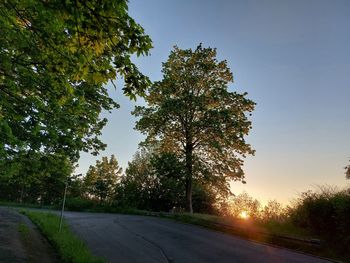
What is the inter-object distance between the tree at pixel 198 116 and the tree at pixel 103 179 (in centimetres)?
4165

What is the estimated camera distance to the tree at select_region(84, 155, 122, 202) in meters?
70.9

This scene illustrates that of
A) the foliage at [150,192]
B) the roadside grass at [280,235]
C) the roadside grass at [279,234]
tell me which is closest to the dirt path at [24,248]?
the roadside grass at [279,234]

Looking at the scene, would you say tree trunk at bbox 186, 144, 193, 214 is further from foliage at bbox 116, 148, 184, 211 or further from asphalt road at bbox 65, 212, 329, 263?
asphalt road at bbox 65, 212, 329, 263

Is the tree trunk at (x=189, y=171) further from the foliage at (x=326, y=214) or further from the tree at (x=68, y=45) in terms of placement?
Result: the tree at (x=68, y=45)

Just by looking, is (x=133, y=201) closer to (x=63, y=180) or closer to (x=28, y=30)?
(x=63, y=180)

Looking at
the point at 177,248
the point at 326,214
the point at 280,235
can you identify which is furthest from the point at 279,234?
the point at 177,248

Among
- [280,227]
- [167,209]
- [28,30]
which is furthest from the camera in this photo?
[167,209]

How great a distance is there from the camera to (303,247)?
552 inches

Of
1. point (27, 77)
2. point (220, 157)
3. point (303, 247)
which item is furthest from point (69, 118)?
point (220, 157)

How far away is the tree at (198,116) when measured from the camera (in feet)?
93.3

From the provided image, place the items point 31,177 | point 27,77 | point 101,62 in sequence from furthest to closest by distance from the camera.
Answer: point 31,177 < point 27,77 < point 101,62

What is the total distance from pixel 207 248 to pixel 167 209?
27.2 m

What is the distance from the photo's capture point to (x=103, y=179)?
3002 inches

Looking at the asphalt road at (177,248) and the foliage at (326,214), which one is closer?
the asphalt road at (177,248)
